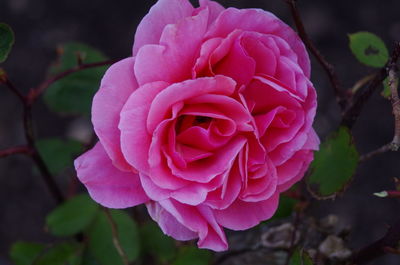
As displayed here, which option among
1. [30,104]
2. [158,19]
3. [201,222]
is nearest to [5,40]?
[30,104]

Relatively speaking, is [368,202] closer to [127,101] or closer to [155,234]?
[155,234]

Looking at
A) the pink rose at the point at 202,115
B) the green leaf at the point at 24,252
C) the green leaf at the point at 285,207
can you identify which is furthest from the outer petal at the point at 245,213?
the green leaf at the point at 24,252

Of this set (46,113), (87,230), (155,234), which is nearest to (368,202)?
(155,234)

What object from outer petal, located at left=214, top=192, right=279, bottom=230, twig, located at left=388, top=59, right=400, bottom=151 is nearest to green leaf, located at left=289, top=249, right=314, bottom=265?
outer petal, located at left=214, top=192, right=279, bottom=230

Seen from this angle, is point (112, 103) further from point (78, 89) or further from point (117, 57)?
point (117, 57)

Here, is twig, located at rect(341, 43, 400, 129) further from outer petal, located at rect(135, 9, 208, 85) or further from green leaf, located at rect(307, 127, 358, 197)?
outer petal, located at rect(135, 9, 208, 85)
